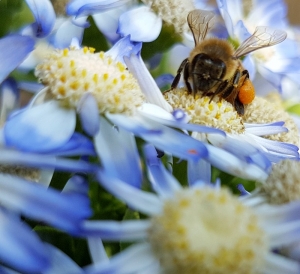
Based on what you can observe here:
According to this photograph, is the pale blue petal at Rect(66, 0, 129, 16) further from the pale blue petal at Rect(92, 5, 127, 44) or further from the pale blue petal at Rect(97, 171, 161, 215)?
the pale blue petal at Rect(97, 171, 161, 215)

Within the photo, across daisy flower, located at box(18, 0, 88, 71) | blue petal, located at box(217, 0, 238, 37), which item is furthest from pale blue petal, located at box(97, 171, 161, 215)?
blue petal, located at box(217, 0, 238, 37)

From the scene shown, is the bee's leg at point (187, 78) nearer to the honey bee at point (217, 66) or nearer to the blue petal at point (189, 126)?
the honey bee at point (217, 66)

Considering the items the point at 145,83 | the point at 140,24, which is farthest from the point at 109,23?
Result: the point at 145,83

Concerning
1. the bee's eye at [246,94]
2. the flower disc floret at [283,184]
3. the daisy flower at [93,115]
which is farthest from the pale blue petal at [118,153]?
the bee's eye at [246,94]

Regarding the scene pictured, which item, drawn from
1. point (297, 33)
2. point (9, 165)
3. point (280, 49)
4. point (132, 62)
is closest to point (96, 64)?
point (132, 62)

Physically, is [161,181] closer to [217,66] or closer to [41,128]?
[41,128]

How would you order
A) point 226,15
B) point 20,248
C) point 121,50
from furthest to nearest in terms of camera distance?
point 226,15 < point 121,50 < point 20,248

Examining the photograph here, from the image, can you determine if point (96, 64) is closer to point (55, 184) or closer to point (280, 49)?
point (55, 184)
